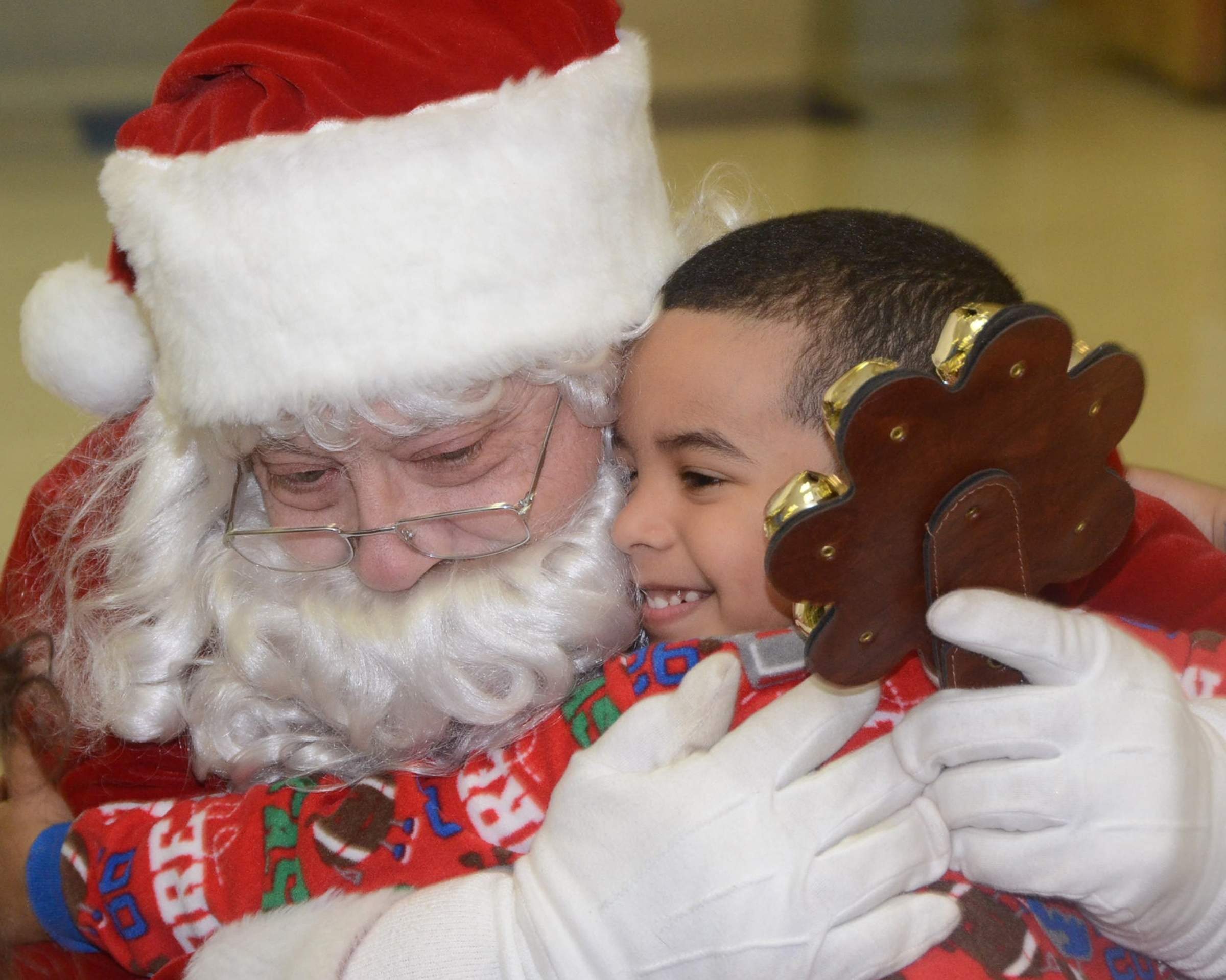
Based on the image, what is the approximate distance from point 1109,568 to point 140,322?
113 cm

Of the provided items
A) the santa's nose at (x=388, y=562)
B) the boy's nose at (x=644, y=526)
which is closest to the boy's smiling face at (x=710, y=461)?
the boy's nose at (x=644, y=526)

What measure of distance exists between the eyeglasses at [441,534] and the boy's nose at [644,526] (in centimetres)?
12

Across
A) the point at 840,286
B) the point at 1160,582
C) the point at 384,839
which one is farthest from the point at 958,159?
the point at 384,839

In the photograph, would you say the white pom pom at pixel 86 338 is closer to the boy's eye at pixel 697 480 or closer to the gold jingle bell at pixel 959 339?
the boy's eye at pixel 697 480

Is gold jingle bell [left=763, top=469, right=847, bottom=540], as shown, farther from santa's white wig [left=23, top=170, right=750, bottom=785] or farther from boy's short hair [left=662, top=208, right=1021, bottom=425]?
santa's white wig [left=23, top=170, right=750, bottom=785]

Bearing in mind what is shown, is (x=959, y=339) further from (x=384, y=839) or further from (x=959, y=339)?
(x=384, y=839)

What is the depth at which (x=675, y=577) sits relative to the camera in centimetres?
130

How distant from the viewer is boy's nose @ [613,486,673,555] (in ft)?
4.22

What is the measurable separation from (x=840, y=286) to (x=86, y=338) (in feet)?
2.75

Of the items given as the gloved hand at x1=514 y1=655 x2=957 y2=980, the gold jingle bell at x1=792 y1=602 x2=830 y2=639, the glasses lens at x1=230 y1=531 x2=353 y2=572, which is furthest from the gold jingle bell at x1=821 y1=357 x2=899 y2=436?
the glasses lens at x1=230 y1=531 x2=353 y2=572

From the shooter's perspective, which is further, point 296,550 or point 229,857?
point 296,550

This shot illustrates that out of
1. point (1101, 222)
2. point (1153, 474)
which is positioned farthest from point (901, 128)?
point (1153, 474)

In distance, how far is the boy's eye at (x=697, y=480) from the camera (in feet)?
4.15

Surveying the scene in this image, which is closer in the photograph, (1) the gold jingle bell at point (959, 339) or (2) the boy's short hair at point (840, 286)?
(1) the gold jingle bell at point (959, 339)
